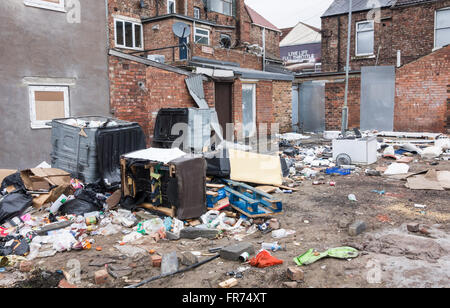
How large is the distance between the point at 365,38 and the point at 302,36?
2105 centimetres

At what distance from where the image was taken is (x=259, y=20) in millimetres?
28250

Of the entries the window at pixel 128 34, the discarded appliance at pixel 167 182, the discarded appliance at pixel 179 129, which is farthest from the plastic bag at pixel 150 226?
the window at pixel 128 34

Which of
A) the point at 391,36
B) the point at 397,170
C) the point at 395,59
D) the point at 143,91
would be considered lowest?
the point at 397,170

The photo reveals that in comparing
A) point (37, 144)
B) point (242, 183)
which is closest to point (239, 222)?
point (242, 183)

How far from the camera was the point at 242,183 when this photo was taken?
659 cm

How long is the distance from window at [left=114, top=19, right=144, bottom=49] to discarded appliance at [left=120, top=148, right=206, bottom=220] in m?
15.4

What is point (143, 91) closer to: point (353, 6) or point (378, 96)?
point (378, 96)

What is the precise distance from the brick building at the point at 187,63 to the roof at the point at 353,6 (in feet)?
15.4

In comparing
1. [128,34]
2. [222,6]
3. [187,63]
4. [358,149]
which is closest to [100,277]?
[358,149]

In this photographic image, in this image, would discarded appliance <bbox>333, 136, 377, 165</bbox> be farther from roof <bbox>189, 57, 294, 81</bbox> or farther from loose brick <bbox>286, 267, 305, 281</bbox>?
loose brick <bbox>286, 267, 305, 281</bbox>

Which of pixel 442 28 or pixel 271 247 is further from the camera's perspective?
pixel 442 28

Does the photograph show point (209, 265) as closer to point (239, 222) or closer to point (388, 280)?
point (239, 222)
